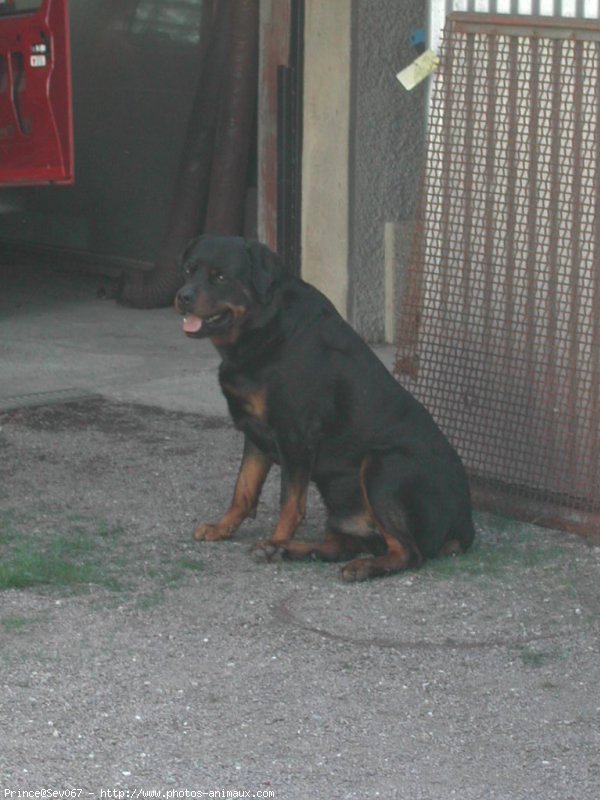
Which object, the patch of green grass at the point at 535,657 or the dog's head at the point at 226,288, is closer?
the patch of green grass at the point at 535,657

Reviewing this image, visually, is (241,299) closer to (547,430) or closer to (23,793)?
(547,430)

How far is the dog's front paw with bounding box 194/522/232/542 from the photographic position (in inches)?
236

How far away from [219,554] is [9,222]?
779cm

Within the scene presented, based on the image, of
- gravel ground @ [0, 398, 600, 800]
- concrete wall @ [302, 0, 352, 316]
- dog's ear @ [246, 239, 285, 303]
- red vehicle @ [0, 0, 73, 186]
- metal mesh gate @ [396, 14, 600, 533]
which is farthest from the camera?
red vehicle @ [0, 0, 73, 186]

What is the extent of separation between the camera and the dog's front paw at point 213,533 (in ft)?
19.7

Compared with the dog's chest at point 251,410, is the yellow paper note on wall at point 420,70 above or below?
above

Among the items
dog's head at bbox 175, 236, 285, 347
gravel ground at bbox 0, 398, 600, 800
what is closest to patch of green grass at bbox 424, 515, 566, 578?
gravel ground at bbox 0, 398, 600, 800

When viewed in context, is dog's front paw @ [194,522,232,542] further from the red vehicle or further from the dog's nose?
the red vehicle

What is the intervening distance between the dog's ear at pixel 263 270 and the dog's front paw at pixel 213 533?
0.90 meters

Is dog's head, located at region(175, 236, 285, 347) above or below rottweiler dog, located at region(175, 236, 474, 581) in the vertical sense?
above

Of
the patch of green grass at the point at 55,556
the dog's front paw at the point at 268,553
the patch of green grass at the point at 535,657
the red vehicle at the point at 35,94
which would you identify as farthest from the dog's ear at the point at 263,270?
the red vehicle at the point at 35,94

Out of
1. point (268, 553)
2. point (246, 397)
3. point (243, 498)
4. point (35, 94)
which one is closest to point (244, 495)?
point (243, 498)

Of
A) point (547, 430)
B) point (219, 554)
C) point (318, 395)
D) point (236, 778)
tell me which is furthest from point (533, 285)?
point (236, 778)

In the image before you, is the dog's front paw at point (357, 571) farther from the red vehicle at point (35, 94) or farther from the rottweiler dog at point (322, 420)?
the red vehicle at point (35, 94)
